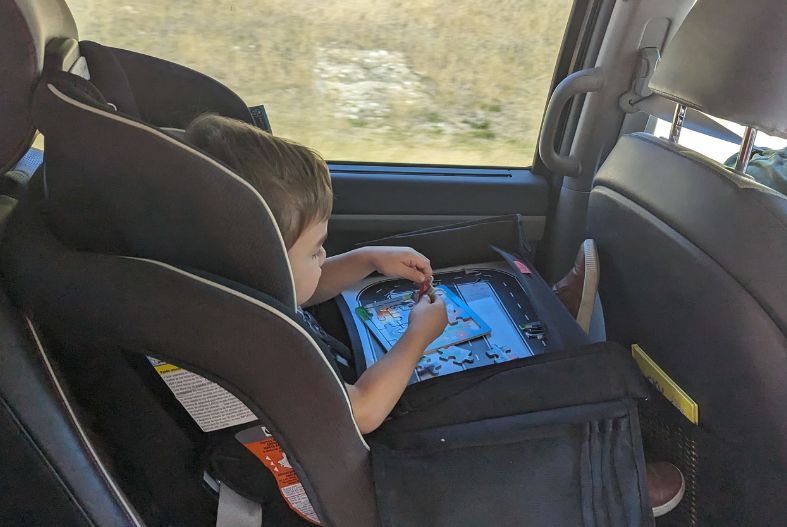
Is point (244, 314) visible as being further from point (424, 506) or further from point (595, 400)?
point (595, 400)

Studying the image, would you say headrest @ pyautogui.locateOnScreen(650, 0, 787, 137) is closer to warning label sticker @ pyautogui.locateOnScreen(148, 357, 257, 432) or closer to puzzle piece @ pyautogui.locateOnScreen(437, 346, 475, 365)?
puzzle piece @ pyautogui.locateOnScreen(437, 346, 475, 365)

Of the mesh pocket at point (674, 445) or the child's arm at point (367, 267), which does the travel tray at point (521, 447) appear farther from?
the child's arm at point (367, 267)

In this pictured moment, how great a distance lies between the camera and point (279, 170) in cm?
91

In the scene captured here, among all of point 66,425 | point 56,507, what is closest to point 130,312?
point 66,425

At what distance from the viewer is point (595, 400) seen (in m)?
1.00

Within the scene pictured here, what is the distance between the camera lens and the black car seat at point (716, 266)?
91 centimetres

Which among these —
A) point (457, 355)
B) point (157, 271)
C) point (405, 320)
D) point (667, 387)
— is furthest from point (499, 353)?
point (157, 271)

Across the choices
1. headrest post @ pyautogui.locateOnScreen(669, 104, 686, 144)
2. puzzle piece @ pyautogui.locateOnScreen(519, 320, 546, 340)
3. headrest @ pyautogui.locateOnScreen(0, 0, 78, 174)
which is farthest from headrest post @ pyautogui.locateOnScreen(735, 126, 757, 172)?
headrest @ pyautogui.locateOnScreen(0, 0, 78, 174)

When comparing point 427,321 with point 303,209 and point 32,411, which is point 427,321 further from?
point 32,411

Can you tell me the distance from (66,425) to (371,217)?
1013mm

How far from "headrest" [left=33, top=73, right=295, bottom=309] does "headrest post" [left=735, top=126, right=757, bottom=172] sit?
733 mm

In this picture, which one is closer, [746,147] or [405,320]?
[746,147]

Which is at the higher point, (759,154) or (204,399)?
(759,154)

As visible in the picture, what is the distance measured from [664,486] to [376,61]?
1190 millimetres
